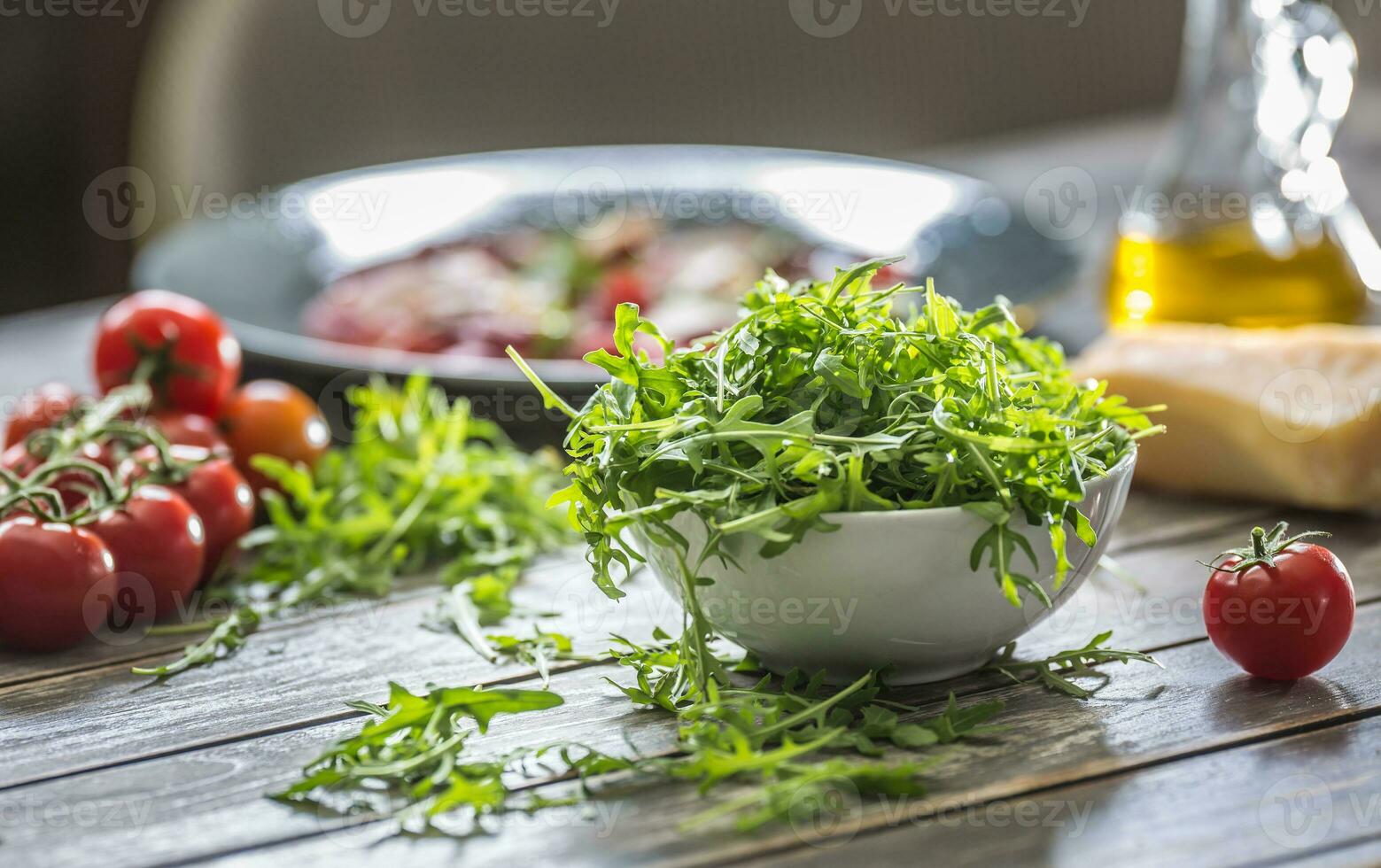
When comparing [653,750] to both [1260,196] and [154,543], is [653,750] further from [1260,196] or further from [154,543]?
A: [1260,196]

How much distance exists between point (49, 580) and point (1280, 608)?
2.60 ft

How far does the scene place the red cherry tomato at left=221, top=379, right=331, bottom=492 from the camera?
1.23 meters

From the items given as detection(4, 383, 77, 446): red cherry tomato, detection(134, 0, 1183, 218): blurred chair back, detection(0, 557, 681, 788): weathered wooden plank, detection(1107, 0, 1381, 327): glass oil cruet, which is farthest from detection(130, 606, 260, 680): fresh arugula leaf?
detection(134, 0, 1183, 218): blurred chair back

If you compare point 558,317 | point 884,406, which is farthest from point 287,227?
point 884,406

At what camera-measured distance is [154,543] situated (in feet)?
3.28

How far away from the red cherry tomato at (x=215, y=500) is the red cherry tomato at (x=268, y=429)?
110 mm

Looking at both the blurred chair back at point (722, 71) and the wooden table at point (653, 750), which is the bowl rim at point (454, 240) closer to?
the wooden table at point (653, 750)

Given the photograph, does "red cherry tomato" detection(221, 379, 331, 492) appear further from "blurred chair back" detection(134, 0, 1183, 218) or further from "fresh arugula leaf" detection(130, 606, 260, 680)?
"blurred chair back" detection(134, 0, 1183, 218)

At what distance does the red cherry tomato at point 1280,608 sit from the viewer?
818 millimetres

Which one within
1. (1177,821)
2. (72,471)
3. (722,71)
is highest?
(722,71)

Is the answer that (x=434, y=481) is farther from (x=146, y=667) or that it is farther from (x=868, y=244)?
(x=868, y=244)

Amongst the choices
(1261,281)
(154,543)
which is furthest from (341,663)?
(1261,281)

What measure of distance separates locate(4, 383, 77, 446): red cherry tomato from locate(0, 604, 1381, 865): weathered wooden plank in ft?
1.54

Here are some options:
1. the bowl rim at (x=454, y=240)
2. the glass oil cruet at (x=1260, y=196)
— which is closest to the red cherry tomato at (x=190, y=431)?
the bowl rim at (x=454, y=240)
